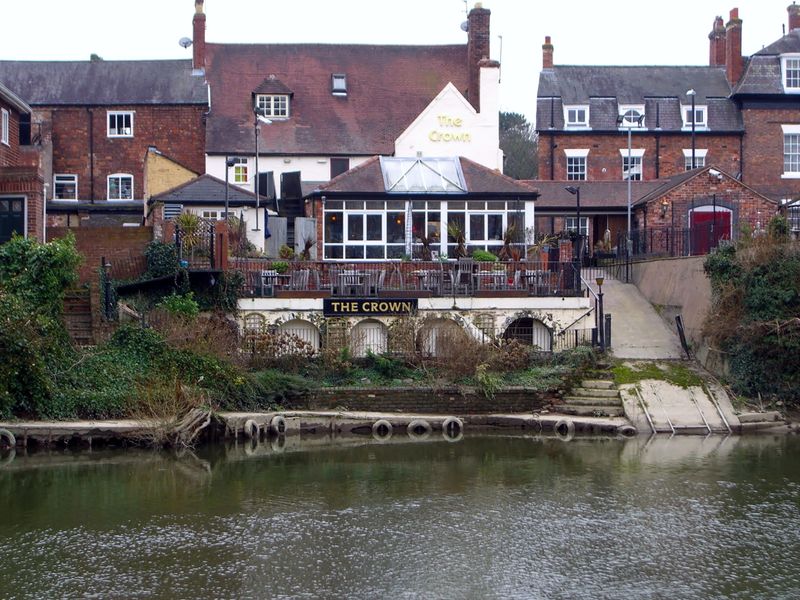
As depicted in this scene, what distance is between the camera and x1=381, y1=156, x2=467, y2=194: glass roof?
35000mm

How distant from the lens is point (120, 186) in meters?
45.7

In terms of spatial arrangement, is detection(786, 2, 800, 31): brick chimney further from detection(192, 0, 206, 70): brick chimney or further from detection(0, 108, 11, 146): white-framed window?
detection(0, 108, 11, 146): white-framed window

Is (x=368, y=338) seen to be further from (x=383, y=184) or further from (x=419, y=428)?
(x=383, y=184)

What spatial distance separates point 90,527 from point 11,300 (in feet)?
30.0

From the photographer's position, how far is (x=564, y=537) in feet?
55.4

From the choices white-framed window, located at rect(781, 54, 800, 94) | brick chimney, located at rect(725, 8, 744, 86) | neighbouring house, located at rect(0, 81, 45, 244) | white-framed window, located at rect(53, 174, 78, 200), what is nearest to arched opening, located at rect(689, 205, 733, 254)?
white-framed window, located at rect(781, 54, 800, 94)

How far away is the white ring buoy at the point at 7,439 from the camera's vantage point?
2314 centimetres

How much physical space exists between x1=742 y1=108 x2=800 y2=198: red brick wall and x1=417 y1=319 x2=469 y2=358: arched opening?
23044 mm

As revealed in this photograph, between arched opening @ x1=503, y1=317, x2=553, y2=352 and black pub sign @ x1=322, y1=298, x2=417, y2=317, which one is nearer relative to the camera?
black pub sign @ x1=322, y1=298, x2=417, y2=317

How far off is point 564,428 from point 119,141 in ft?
90.4

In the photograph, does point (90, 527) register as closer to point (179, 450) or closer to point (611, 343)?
point (179, 450)

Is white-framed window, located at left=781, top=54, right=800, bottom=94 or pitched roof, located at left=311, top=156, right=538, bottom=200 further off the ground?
white-framed window, located at left=781, top=54, right=800, bottom=94

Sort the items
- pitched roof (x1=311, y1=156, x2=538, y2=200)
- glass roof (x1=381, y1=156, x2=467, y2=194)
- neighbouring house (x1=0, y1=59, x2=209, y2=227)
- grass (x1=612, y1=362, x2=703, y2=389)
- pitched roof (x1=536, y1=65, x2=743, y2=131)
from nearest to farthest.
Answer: grass (x1=612, y1=362, x2=703, y2=389), pitched roof (x1=311, y1=156, x2=538, y2=200), glass roof (x1=381, y1=156, x2=467, y2=194), neighbouring house (x1=0, y1=59, x2=209, y2=227), pitched roof (x1=536, y1=65, x2=743, y2=131)

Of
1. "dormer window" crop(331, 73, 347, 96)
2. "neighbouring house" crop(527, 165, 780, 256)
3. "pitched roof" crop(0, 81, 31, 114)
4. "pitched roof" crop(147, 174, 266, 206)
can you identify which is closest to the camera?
"pitched roof" crop(0, 81, 31, 114)
